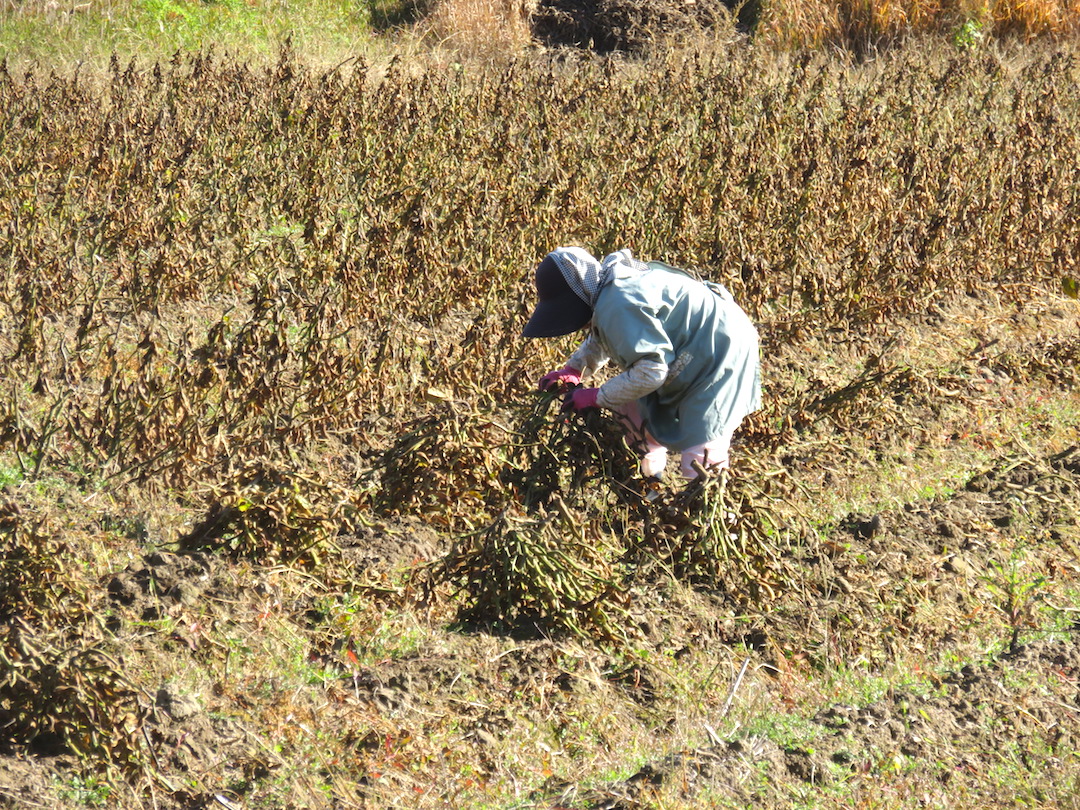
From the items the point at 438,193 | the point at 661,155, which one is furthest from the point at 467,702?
the point at 661,155

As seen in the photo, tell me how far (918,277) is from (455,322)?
279 centimetres

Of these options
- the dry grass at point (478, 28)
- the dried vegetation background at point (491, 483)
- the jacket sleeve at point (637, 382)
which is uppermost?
the jacket sleeve at point (637, 382)

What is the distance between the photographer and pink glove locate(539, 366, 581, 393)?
4664 millimetres

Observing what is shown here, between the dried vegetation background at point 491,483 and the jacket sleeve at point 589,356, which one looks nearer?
the dried vegetation background at point 491,483

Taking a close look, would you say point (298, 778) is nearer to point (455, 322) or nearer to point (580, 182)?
point (455, 322)

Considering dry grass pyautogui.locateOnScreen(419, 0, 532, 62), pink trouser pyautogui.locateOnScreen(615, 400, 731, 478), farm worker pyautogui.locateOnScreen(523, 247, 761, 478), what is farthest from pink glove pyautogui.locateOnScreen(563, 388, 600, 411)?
dry grass pyautogui.locateOnScreen(419, 0, 532, 62)

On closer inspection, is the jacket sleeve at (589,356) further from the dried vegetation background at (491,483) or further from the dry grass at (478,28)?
the dry grass at (478,28)

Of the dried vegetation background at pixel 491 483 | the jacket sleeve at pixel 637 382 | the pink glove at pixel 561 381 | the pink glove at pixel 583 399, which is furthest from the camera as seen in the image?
the pink glove at pixel 561 381

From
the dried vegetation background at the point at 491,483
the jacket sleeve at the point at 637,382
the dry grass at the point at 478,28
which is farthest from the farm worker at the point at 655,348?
the dry grass at the point at 478,28

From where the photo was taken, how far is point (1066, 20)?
13398 millimetres

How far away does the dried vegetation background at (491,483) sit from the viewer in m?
3.54

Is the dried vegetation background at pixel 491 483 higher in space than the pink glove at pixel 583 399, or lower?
lower

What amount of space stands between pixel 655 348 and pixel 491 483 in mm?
850

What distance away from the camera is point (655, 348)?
4.28m
